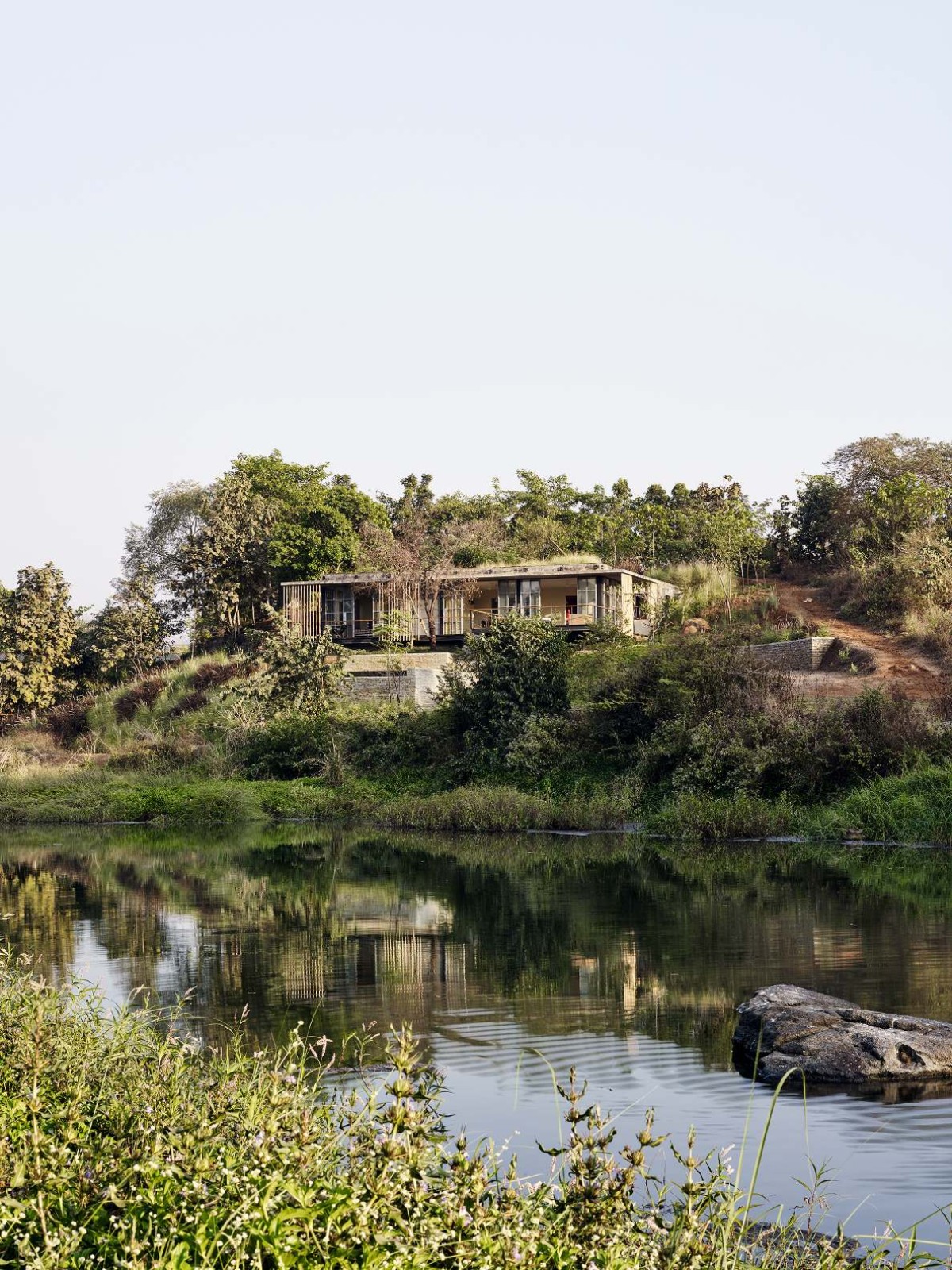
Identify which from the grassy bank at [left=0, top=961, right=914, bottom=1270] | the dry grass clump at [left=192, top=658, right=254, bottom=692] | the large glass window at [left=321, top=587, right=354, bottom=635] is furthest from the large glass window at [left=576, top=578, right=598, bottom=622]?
the grassy bank at [left=0, top=961, right=914, bottom=1270]

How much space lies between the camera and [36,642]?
54.5 m

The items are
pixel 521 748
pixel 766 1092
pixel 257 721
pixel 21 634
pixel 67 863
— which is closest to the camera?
pixel 766 1092

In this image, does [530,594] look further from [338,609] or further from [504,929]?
[504,929]

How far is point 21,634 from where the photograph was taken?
5425cm

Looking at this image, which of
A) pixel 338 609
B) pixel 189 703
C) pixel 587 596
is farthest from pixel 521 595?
pixel 189 703

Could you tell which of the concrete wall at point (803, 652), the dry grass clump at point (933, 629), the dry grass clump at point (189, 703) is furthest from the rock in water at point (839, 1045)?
the dry grass clump at point (189, 703)

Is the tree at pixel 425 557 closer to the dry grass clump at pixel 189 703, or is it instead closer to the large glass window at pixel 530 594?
the large glass window at pixel 530 594

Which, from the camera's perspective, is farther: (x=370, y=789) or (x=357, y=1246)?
(x=370, y=789)

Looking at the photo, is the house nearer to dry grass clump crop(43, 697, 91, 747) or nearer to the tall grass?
the tall grass

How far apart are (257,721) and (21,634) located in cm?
1656

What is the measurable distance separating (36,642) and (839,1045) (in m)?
48.3

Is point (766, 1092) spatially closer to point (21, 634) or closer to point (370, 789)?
point (370, 789)

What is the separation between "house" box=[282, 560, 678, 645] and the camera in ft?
167

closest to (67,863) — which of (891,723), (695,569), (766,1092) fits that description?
(891,723)
